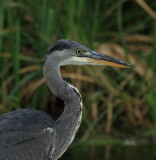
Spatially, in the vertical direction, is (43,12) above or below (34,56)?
above

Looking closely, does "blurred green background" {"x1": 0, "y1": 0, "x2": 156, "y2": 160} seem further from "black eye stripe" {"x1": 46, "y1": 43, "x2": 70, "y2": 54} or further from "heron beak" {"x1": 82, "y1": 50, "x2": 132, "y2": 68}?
"black eye stripe" {"x1": 46, "y1": 43, "x2": 70, "y2": 54}

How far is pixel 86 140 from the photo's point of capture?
792cm

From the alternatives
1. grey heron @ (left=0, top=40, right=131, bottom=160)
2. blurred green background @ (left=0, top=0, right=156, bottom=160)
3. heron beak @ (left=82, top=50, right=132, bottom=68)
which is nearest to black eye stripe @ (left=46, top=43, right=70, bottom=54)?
grey heron @ (left=0, top=40, right=131, bottom=160)

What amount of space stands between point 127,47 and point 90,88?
2.56 feet

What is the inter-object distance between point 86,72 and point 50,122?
2.78 m

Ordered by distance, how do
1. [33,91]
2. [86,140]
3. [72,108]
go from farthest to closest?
[33,91], [86,140], [72,108]

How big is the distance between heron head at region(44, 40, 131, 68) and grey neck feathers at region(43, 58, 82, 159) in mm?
66

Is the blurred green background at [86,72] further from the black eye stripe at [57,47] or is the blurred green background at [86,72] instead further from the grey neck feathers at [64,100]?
the black eye stripe at [57,47]

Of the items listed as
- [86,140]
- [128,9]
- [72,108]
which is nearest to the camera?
[72,108]

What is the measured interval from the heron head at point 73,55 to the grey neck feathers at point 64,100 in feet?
0.22

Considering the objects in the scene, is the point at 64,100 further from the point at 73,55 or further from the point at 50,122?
the point at 73,55

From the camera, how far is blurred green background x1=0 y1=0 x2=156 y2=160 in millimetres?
8156

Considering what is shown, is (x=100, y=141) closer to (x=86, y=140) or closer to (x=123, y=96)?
(x=86, y=140)

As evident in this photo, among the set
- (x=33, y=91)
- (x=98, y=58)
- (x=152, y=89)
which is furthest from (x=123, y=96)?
(x=98, y=58)
